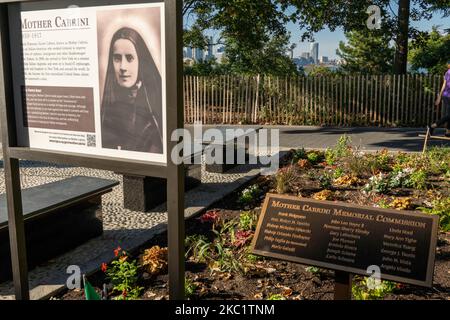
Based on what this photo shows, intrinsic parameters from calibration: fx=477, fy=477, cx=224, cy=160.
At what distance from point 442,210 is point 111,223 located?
13.4 feet

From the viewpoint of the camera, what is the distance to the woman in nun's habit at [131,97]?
2.71 m

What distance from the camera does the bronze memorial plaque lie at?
126 inches

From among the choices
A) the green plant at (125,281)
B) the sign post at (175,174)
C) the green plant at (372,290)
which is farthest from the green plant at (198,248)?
the sign post at (175,174)

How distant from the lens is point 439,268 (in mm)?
4500

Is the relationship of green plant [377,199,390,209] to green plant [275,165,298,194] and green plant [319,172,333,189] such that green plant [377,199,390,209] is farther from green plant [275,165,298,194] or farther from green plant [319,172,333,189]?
green plant [275,165,298,194]

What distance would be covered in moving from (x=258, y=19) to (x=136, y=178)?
39.2ft

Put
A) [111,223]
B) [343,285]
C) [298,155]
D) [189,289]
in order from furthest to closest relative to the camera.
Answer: [298,155]
[111,223]
[189,289]
[343,285]

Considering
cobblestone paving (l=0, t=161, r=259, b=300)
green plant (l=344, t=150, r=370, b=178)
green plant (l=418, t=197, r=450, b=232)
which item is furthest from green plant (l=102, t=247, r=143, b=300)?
green plant (l=344, t=150, r=370, b=178)

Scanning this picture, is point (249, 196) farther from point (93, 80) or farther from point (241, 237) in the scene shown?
point (93, 80)


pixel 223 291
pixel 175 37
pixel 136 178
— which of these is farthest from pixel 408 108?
pixel 175 37

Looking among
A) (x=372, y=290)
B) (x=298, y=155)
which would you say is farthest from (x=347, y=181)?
(x=372, y=290)

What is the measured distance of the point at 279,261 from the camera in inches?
188

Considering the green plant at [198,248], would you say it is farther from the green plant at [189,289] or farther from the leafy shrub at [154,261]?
the green plant at [189,289]
